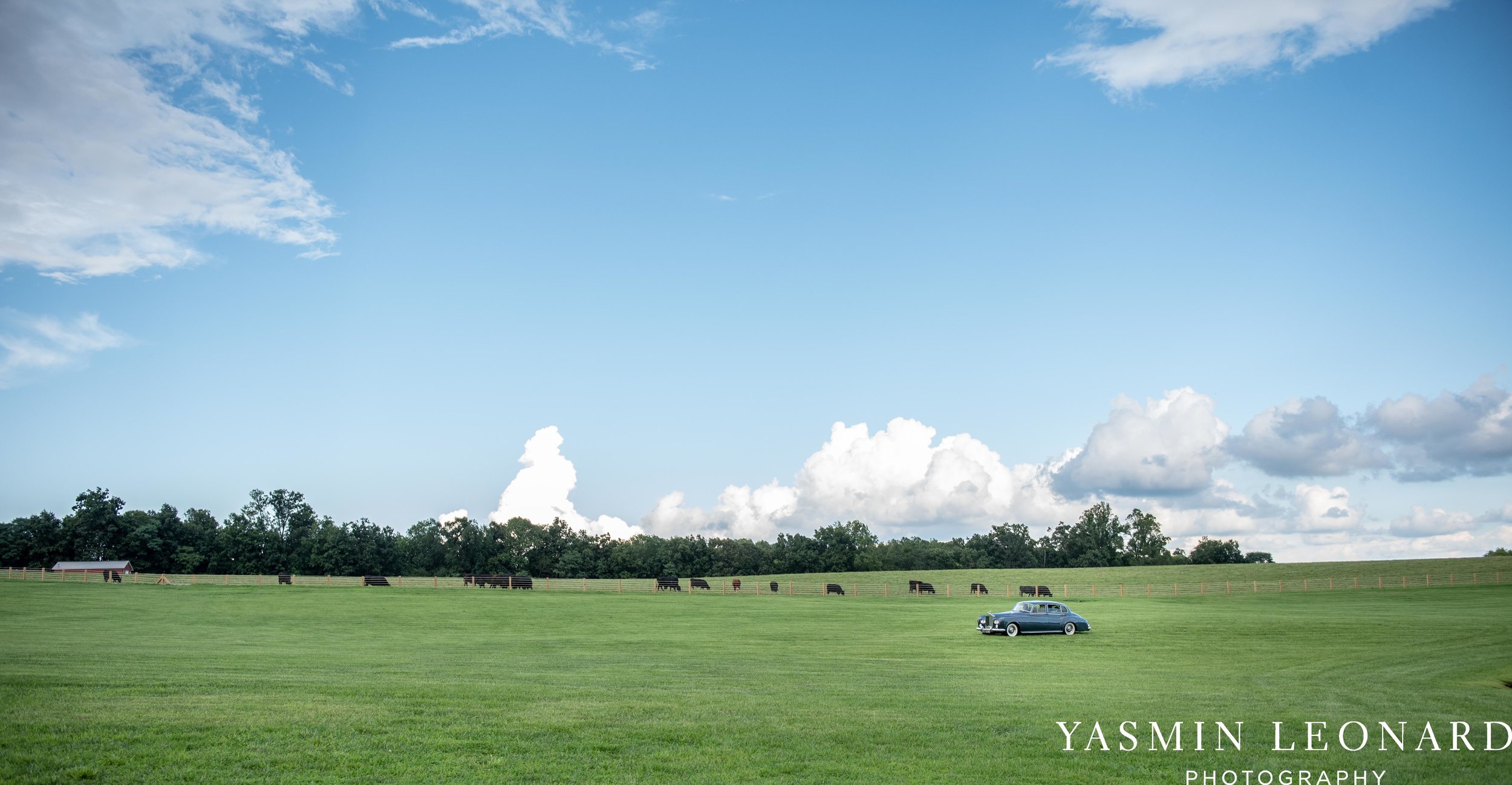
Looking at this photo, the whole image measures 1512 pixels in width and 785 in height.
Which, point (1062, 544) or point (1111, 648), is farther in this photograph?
point (1062, 544)

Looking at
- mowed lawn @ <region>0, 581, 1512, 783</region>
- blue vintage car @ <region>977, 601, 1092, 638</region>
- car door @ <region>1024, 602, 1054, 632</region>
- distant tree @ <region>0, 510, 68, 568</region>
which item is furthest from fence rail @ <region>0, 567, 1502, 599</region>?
distant tree @ <region>0, 510, 68, 568</region>

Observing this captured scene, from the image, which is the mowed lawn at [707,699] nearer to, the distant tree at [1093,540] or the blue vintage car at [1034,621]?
the blue vintage car at [1034,621]

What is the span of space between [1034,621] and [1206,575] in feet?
225

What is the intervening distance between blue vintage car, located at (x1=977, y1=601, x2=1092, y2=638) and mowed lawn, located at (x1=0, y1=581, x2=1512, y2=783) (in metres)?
1.11

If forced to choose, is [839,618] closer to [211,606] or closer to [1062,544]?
[211,606]

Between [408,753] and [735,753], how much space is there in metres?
4.35

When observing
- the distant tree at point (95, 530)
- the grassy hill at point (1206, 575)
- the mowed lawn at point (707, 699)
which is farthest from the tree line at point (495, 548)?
the mowed lawn at point (707, 699)

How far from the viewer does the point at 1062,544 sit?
176 metres

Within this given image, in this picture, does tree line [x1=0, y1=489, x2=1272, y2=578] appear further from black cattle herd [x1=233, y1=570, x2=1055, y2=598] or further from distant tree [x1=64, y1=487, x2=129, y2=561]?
black cattle herd [x1=233, y1=570, x2=1055, y2=598]

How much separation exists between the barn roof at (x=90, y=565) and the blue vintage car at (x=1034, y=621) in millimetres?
117688

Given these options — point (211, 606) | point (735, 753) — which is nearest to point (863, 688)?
point (735, 753)

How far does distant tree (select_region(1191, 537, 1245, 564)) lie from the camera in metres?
154

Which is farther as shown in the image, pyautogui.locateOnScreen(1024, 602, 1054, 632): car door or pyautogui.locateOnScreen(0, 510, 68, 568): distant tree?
pyautogui.locateOnScreen(0, 510, 68, 568): distant tree

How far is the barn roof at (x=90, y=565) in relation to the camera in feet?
401
